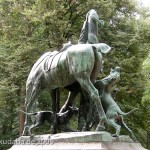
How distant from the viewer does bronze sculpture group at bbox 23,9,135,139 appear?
7.92 metres

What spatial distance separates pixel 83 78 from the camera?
26.1ft

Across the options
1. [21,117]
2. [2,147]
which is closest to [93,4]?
[21,117]

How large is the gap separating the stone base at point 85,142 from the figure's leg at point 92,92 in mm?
503

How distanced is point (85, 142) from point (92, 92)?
1.04m

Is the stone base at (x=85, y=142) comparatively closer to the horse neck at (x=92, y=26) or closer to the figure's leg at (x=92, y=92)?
the figure's leg at (x=92, y=92)

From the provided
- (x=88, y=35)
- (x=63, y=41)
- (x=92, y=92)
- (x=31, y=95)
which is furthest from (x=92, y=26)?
(x=63, y=41)

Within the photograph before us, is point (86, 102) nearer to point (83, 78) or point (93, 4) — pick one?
point (83, 78)

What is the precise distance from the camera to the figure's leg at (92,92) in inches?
310

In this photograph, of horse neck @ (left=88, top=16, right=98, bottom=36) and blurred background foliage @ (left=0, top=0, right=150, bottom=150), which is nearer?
horse neck @ (left=88, top=16, right=98, bottom=36)

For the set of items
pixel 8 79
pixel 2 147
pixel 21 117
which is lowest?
pixel 2 147

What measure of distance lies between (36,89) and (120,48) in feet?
38.8

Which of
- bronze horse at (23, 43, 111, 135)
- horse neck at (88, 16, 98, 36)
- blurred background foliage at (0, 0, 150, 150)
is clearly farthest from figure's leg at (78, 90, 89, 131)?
blurred background foliage at (0, 0, 150, 150)

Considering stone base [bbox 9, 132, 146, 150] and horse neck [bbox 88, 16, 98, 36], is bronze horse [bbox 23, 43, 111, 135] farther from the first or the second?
horse neck [bbox 88, 16, 98, 36]

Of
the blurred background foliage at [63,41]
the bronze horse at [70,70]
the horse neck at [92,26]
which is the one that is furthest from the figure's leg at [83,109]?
the blurred background foliage at [63,41]
